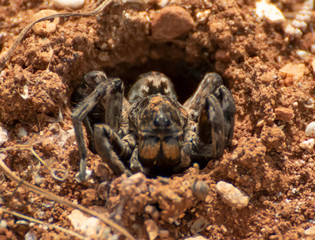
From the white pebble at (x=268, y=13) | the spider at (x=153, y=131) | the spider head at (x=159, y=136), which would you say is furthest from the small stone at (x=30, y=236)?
the white pebble at (x=268, y=13)

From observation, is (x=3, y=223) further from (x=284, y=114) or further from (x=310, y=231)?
(x=284, y=114)

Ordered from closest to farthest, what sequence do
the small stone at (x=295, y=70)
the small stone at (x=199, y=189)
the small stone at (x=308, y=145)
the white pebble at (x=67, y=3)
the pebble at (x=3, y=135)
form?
the small stone at (x=199, y=189)
the pebble at (x=3, y=135)
the small stone at (x=308, y=145)
the small stone at (x=295, y=70)
the white pebble at (x=67, y=3)

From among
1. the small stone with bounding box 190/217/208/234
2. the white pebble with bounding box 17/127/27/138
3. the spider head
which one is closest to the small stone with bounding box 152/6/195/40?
the spider head

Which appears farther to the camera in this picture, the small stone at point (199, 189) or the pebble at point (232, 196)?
the pebble at point (232, 196)

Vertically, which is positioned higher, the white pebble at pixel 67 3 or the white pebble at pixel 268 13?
the white pebble at pixel 67 3

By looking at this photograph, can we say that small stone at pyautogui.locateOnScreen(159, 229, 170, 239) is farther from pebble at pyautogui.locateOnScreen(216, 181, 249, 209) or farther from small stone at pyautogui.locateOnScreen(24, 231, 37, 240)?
small stone at pyautogui.locateOnScreen(24, 231, 37, 240)

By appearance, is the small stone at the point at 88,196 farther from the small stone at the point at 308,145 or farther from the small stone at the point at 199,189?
the small stone at the point at 308,145
